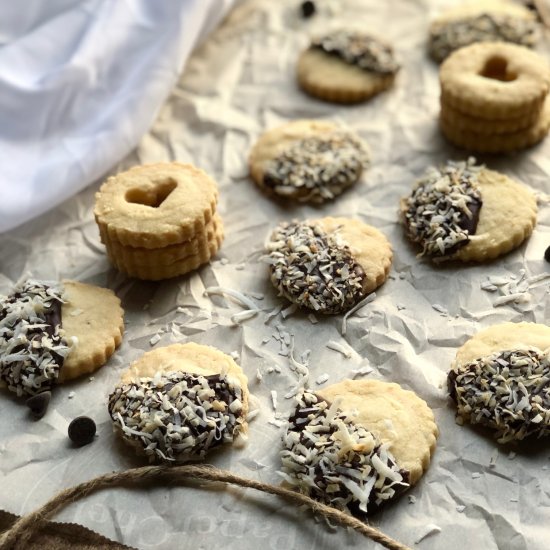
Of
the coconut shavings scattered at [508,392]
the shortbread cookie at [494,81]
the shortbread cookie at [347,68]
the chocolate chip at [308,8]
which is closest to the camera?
the coconut shavings scattered at [508,392]

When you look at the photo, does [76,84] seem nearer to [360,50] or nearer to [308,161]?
[308,161]

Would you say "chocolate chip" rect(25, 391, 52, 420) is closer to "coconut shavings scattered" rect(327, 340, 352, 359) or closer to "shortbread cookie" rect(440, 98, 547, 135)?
"coconut shavings scattered" rect(327, 340, 352, 359)

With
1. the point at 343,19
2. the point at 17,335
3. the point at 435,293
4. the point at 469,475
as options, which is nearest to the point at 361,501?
the point at 469,475

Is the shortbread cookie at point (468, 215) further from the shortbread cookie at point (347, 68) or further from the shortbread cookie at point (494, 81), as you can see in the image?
the shortbread cookie at point (347, 68)

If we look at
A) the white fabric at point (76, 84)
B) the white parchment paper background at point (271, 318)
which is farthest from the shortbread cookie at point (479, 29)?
the white fabric at point (76, 84)

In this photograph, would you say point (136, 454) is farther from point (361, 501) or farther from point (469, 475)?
point (469, 475)

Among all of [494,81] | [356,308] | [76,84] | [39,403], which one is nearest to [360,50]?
[494,81]

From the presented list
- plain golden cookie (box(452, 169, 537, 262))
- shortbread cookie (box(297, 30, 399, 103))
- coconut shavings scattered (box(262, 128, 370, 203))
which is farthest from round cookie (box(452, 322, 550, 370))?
shortbread cookie (box(297, 30, 399, 103))

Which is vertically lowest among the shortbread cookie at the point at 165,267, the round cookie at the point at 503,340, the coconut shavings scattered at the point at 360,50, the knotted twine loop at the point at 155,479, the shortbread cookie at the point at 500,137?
the knotted twine loop at the point at 155,479
